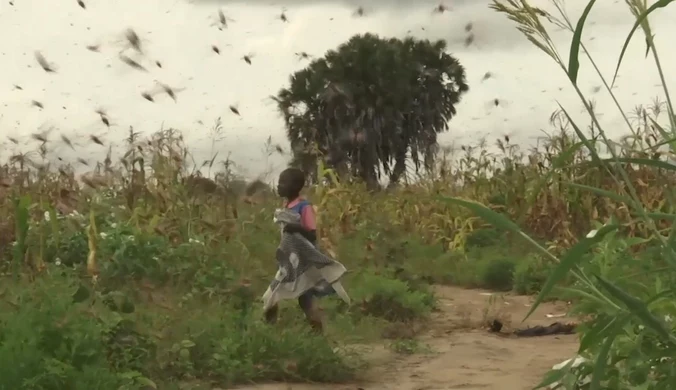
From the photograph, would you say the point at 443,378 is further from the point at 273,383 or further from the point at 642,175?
the point at 642,175

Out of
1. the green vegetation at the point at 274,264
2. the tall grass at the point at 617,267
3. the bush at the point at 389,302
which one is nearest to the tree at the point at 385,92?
the green vegetation at the point at 274,264

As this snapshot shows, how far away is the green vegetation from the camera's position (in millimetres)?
2021

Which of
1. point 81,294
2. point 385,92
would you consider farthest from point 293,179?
point 385,92

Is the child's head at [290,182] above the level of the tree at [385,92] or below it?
below

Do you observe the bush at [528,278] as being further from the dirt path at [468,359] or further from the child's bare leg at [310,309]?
the child's bare leg at [310,309]

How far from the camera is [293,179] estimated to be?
5.29m

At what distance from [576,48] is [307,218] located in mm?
3781

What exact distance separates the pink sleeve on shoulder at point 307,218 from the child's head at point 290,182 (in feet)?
0.49

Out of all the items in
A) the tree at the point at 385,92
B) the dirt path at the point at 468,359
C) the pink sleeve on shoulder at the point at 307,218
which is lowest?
the dirt path at the point at 468,359

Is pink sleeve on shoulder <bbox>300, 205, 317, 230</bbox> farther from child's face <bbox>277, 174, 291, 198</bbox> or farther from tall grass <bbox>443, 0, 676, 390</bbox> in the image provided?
tall grass <bbox>443, 0, 676, 390</bbox>

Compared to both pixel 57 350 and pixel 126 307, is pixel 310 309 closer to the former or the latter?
pixel 126 307

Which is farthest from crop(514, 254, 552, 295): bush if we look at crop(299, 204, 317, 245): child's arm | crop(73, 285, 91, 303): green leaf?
crop(73, 285, 91, 303): green leaf

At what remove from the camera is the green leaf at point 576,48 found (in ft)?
4.88

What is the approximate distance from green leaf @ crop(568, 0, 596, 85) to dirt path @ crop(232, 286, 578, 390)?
A: 2653 mm
